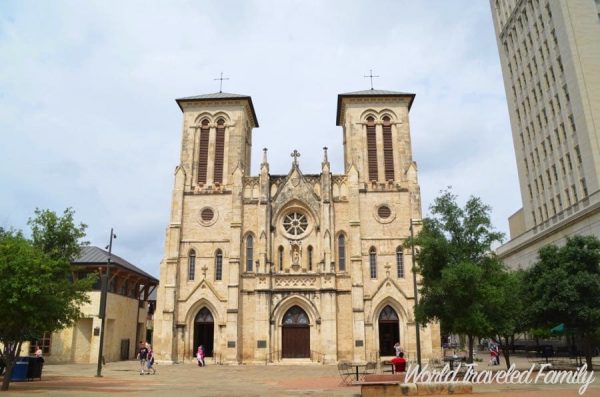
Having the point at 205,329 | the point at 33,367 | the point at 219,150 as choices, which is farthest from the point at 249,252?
the point at 33,367

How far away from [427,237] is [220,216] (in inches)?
854

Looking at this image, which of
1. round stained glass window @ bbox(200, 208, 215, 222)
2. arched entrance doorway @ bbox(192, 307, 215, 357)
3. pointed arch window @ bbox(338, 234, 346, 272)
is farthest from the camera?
round stained glass window @ bbox(200, 208, 215, 222)

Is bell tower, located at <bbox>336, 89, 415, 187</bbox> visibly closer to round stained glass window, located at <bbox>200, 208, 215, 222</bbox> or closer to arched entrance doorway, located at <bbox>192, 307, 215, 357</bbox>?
round stained glass window, located at <bbox>200, 208, 215, 222</bbox>

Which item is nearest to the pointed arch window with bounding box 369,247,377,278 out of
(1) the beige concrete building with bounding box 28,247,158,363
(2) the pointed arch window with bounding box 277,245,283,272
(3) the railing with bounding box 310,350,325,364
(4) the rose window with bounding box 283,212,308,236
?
(4) the rose window with bounding box 283,212,308,236

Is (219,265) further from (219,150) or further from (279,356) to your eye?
(219,150)

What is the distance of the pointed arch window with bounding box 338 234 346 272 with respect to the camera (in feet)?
127

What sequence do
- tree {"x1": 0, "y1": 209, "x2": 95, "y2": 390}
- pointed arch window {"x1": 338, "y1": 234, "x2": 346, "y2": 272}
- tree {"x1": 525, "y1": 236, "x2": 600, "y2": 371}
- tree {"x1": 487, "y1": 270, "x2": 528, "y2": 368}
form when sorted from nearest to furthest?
tree {"x1": 0, "y1": 209, "x2": 95, "y2": 390}, tree {"x1": 487, "y1": 270, "x2": 528, "y2": 368}, tree {"x1": 525, "y1": 236, "x2": 600, "y2": 371}, pointed arch window {"x1": 338, "y1": 234, "x2": 346, "y2": 272}

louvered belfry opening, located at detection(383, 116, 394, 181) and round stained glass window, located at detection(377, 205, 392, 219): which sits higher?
louvered belfry opening, located at detection(383, 116, 394, 181)

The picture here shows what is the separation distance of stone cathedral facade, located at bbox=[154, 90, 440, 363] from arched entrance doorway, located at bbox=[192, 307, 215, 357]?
0.25ft

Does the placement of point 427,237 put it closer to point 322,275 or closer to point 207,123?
point 322,275

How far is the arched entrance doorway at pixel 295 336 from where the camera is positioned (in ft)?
122

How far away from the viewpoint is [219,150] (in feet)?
142

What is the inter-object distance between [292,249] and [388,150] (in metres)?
12.0

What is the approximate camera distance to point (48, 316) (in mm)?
18703
